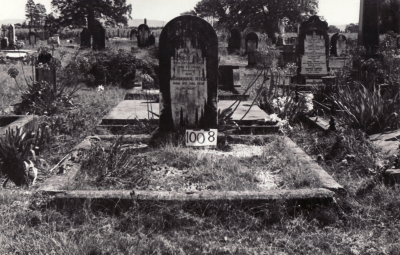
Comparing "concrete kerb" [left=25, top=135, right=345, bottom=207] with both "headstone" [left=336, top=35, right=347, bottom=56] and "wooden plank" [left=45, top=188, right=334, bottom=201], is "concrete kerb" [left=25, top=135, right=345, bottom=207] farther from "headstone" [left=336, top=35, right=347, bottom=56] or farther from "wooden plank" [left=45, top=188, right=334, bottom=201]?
"headstone" [left=336, top=35, right=347, bottom=56]

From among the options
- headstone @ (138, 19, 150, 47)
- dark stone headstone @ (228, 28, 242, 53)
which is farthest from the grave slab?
dark stone headstone @ (228, 28, 242, 53)

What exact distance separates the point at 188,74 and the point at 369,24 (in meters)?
5.77

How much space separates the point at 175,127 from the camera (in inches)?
218

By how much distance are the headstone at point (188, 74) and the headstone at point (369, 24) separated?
17.7 ft

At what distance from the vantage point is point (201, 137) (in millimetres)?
5391

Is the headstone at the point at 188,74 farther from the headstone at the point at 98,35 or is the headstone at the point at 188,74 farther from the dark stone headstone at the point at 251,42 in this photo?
the dark stone headstone at the point at 251,42

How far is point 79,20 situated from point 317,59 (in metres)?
39.1

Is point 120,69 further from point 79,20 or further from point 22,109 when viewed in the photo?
point 79,20

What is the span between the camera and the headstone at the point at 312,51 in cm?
1093

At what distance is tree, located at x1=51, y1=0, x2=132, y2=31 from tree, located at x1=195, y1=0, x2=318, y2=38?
9570 millimetres

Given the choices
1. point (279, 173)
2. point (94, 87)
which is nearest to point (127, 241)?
point (279, 173)

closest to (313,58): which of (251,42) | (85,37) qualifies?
(251,42)

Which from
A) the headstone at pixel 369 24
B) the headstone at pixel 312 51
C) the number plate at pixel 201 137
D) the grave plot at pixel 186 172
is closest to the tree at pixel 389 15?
the headstone at pixel 312 51

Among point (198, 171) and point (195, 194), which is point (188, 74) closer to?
point (198, 171)
